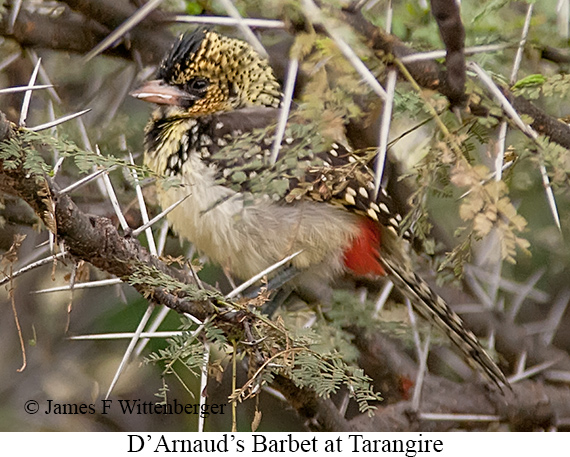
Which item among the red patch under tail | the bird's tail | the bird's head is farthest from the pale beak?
the bird's tail

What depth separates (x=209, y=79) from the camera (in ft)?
4.20

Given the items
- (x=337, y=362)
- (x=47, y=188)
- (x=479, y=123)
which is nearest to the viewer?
(x=47, y=188)

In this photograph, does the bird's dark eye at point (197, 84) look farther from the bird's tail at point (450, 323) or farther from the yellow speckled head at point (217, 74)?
the bird's tail at point (450, 323)

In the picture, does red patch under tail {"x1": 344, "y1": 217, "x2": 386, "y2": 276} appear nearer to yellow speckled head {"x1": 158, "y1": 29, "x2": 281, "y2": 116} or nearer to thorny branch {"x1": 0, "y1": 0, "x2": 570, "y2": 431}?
thorny branch {"x1": 0, "y1": 0, "x2": 570, "y2": 431}

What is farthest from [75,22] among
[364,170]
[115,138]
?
[364,170]

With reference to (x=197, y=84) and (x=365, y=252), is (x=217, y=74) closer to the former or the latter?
(x=197, y=84)

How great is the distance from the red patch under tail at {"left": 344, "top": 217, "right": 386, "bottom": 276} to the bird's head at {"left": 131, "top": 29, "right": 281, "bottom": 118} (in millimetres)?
296

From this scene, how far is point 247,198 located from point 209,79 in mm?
247

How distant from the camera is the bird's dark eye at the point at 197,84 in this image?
1271mm

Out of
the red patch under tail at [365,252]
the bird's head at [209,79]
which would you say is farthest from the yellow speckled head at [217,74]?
the red patch under tail at [365,252]

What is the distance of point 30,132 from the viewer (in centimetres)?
100

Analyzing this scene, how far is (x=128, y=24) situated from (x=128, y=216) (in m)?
0.35

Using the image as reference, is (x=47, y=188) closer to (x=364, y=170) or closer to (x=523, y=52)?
(x=364, y=170)

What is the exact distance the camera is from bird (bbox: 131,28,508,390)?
1.22 m
